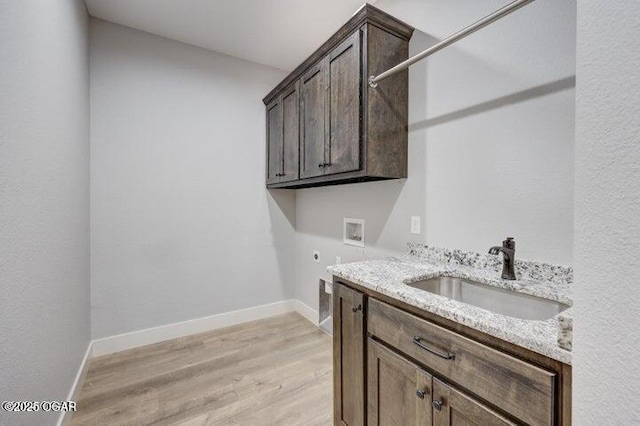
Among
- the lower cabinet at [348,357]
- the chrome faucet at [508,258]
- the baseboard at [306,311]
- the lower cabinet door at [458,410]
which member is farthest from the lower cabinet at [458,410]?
the baseboard at [306,311]

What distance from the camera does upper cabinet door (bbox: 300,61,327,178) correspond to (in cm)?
207

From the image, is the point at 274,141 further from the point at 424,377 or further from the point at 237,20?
the point at 424,377

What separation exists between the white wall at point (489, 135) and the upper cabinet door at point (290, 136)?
818mm

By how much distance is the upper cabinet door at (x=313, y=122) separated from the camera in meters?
2.07

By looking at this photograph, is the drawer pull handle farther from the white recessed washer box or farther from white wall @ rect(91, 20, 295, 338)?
white wall @ rect(91, 20, 295, 338)

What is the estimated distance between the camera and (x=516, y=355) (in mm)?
766

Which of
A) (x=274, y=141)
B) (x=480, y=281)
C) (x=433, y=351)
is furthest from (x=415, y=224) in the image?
(x=274, y=141)

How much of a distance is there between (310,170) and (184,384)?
1815 mm

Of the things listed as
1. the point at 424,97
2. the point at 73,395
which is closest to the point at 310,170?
the point at 424,97

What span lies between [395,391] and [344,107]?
1.59m

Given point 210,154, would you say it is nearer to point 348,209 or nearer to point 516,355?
point 348,209

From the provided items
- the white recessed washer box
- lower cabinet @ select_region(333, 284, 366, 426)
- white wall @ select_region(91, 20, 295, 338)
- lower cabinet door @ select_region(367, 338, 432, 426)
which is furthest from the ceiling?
lower cabinet door @ select_region(367, 338, 432, 426)

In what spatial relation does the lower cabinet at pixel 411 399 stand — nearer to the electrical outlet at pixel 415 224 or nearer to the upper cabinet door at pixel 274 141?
the electrical outlet at pixel 415 224

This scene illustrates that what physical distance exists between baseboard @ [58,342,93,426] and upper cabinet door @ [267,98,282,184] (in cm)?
208
